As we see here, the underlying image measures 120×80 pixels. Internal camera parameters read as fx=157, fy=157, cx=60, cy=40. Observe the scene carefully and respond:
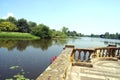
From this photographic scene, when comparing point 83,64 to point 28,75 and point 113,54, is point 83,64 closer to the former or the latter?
point 113,54

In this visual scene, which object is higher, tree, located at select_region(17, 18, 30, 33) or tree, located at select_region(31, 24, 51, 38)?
tree, located at select_region(17, 18, 30, 33)

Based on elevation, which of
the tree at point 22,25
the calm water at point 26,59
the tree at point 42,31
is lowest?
the calm water at point 26,59

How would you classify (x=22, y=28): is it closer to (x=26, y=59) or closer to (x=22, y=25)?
(x=22, y=25)

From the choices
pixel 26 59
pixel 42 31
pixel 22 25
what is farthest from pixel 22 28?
pixel 26 59

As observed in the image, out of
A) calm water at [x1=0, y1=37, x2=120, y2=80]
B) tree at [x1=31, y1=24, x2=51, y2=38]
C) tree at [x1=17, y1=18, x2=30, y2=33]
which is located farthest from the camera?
tree at [x1=17, y1=18, x2=30, y2=33]

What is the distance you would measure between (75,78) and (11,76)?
34.0 feet

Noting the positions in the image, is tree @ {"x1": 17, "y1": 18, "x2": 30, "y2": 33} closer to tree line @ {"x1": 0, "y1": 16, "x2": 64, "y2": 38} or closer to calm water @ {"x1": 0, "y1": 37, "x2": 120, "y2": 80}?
tree line @ {"x1": 0, "y1": 16, "x2": 64, "y2": 38}

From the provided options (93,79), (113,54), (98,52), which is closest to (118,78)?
(93,79)

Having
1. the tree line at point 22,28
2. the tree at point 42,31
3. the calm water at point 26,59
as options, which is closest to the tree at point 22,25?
the tree line at point 22,28

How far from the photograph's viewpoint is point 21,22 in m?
99.9

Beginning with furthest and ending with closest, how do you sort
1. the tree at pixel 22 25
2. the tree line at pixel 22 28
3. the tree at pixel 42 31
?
1. the tree at pixel 22 25
2. the tree at pixel 42 31
3. the tree line at pixel 22 28

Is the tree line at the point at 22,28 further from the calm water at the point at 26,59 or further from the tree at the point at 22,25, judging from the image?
the calm water at the point at 26,59

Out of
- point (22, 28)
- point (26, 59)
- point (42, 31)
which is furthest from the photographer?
point (22, 28)

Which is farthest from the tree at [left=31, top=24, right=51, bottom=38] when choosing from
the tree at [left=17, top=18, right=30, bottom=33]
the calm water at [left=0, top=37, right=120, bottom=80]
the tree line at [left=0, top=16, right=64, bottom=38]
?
the calm water at [left=0, top=37, right=120, bottom=80]
